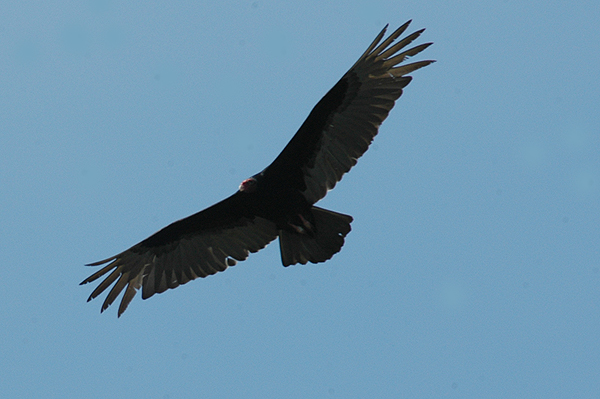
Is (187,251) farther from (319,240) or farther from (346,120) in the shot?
(346,120)

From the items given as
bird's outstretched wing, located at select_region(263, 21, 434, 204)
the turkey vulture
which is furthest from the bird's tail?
bird's outstretched wing, located at select_region(263, 21, 434, 204)

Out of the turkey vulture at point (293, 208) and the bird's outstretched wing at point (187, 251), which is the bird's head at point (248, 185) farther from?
the bird's outstretched wing at point (187, 251)

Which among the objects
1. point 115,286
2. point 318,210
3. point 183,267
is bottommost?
point 115,286

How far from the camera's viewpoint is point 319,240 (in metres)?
7.72

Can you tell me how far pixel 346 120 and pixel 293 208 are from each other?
3.57 ft

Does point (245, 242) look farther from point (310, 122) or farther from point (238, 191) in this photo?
point (310, 122)

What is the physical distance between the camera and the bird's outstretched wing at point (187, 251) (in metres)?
8.23

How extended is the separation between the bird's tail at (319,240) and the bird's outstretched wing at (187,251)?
1.51ft

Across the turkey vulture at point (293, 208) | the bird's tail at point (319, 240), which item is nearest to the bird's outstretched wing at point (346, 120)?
the turkey vulture at point (293, 208)

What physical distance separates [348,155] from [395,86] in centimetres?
84

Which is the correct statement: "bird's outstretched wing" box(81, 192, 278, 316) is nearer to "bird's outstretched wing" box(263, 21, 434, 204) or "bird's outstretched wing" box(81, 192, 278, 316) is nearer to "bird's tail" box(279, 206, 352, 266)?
"bird's tail" box(279, 206, 352, 266)

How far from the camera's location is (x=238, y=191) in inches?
311

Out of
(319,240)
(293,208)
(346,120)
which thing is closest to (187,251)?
(293,208)

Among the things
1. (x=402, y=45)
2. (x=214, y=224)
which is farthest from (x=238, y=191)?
(x=402, y=45)
